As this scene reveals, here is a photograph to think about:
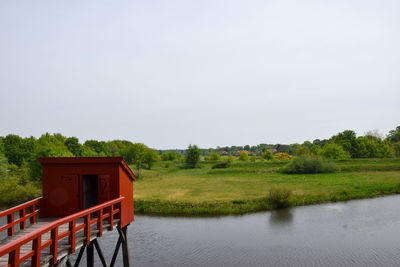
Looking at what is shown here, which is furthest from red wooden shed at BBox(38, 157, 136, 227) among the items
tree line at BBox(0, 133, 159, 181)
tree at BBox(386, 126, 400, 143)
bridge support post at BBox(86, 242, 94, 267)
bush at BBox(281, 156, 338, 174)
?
tree at BBox(386, 126, 400, 143)

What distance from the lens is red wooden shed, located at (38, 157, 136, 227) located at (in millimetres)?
13539

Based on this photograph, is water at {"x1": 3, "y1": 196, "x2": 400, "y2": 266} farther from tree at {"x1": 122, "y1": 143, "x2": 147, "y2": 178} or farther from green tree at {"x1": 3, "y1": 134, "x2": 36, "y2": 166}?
green tree at {"x1": 3, "y1": 134, "x2": 36, "y2": 166}

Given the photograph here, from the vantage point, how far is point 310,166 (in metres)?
65.2

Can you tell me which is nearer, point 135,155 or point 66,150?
point 66,150

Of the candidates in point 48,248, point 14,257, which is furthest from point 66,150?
point 14,257

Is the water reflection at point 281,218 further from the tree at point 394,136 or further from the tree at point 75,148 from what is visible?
the tree at point 394,136

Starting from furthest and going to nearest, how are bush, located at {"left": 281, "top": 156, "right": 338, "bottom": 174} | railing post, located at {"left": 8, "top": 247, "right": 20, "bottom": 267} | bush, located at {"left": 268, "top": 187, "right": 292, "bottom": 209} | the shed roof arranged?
bush, located at {"left": 281, "top": 156, "right": 338, "bottom": 174} → bush, located at {"left": 268, "top": 187, "right": 292, "bottom": 209} → the shed roof → railing post, located at {"left": 8, "top": 247, "right": 20, "bottom": 267}

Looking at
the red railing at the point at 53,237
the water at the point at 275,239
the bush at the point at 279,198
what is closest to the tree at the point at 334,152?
the water at the point at 275,239

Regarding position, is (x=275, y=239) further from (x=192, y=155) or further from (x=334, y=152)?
(x=334, y=152)

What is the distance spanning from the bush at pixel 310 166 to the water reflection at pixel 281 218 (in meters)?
35.0

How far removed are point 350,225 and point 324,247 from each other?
20.8 feet

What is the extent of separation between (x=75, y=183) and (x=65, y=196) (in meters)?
0.72

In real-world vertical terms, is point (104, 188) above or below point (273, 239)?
above

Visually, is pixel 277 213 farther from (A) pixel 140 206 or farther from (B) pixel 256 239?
(A) pixel 140 206
